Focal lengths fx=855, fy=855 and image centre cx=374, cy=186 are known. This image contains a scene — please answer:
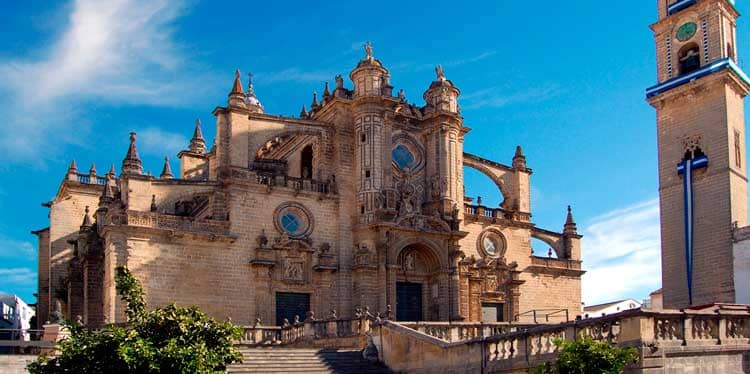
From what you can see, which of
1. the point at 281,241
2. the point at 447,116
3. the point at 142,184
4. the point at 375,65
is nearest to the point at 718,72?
the point at 447,116

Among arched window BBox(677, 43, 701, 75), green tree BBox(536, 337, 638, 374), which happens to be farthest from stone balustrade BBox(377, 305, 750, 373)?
arched window BBox(677, 43, 701, 75)

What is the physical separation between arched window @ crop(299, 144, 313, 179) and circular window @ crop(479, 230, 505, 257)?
890cm

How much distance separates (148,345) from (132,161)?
64.3 ft

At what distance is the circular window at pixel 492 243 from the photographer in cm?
4109

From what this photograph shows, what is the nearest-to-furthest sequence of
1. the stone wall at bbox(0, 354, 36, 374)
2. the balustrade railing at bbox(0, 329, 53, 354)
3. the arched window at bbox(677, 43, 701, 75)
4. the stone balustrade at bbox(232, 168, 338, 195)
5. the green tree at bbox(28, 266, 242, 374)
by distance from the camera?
the green tree at bbox(28, 266, 242, 374) → the stone wall at bbox(0, 354, 36, 374) → the balustrade railing at bbox(0, 329, 53, 354) → the stone balustrade at bbox(232, 168, 338, 195) → the arched window at bbox(677, 43, 701, 75)

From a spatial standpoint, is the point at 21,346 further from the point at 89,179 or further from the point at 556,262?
the point at 556,262

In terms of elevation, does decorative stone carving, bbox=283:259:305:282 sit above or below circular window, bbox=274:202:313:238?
below

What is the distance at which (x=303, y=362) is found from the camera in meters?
23.6

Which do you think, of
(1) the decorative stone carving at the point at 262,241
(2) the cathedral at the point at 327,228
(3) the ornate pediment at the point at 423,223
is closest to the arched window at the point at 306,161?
(2) the cathedral at the point at 327,228

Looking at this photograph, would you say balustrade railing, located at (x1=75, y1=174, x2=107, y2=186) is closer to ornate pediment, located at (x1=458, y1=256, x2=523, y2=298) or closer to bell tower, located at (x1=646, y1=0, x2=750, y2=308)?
ornate pediment, located at (x1=458, y1=256, x2=523, y2=298)

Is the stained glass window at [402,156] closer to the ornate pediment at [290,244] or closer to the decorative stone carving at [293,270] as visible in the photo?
the ornate pediment at [290,244]

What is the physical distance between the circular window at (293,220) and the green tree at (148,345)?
18519mm

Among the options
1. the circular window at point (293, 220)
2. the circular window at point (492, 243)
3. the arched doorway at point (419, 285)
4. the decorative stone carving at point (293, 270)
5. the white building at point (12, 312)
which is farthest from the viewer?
the white building at point (12, 312)

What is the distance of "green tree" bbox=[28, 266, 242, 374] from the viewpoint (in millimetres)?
15523
